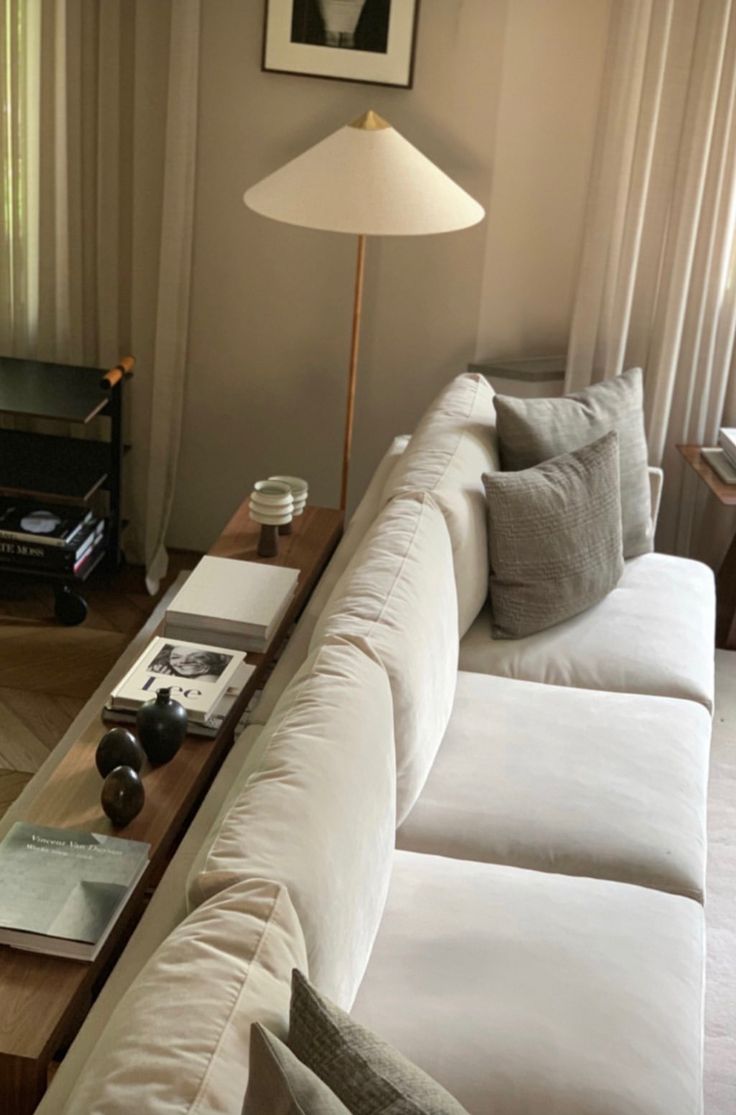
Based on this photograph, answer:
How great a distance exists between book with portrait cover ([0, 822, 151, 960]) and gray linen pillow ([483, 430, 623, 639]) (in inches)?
47.1

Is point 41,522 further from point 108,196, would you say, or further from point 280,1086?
point 280,1086

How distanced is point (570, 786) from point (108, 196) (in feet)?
7.47

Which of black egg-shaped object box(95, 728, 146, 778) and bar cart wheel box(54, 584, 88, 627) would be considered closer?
black egg-shaped object box(95, 728, 146, 778)

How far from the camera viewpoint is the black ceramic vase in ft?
7.19

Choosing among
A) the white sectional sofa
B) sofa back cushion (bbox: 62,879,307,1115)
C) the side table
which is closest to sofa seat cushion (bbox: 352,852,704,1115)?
the white sectional sofa

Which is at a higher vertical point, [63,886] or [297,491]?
[297,491]

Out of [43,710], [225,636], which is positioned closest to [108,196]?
[43,710]

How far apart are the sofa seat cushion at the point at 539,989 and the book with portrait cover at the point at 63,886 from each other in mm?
378

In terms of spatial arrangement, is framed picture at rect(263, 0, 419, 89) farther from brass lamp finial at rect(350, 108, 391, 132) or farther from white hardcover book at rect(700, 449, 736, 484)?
white hardcover book at rect(700, 449, 736, 484)

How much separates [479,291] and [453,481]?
1.17 metres

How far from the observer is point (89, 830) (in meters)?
2.04

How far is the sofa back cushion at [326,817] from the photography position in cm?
163

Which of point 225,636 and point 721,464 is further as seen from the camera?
point 721,464

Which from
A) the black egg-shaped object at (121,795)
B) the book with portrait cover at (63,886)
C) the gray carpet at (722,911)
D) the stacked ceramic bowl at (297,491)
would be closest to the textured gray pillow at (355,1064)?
the book with portrait cover at (63,886)
